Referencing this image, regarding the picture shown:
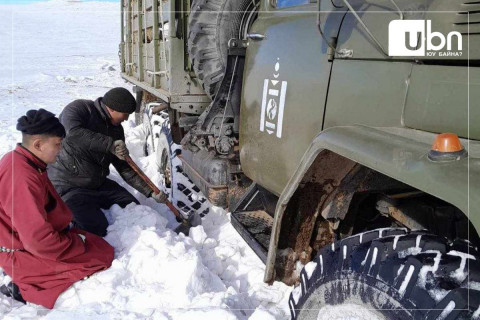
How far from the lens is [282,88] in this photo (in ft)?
8.70

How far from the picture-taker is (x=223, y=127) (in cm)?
344

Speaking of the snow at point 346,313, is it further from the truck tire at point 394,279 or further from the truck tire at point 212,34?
the truck tire at point 212,34

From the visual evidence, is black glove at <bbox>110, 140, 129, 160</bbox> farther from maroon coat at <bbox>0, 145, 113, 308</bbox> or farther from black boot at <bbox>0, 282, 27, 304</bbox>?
black boot at <bbox>0, 282, 27, 304</bbox>

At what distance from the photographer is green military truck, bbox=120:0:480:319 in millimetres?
1492

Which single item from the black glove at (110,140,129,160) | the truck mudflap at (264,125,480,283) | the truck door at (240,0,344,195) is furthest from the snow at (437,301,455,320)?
the black glove at (110,140,129,160)

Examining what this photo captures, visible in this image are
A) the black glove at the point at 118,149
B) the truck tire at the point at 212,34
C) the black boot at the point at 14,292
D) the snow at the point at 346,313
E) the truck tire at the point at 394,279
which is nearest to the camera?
the truck tire at the point at 394,279

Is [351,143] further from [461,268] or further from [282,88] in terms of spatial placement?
[282,88]

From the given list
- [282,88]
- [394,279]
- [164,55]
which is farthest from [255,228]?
[164,55]

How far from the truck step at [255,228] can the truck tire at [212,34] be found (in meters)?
0.95

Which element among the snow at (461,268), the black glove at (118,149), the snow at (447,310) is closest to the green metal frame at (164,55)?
the black glove at (118,149)

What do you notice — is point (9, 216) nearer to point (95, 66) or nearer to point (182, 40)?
point (182, 40)

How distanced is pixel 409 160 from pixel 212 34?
2.33 metres

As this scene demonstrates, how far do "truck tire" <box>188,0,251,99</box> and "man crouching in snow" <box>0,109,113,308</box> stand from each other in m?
1.12

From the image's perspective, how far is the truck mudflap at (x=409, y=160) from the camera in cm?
129
